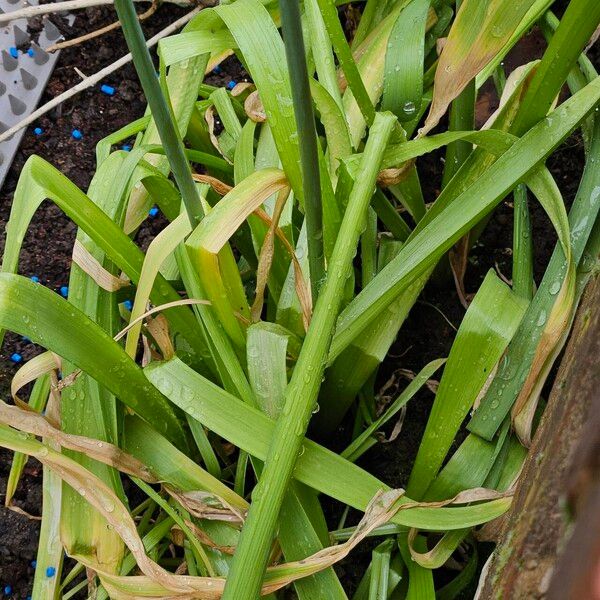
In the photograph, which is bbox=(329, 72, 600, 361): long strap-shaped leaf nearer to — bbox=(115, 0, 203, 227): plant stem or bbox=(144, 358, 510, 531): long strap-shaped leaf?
bbox=(144, 358, 510, 531): long strap-shaped leaf

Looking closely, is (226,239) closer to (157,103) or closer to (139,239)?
(157,103)

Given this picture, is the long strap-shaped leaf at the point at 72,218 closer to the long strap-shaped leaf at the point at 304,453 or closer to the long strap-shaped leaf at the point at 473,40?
the long strap-shaped leaf at the point at 304,453

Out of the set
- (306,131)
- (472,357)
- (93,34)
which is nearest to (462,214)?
(472,357)

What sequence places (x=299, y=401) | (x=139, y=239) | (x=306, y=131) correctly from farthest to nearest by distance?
(x=139, y=239) < (x=299, y=401) < (x=306, y=131)

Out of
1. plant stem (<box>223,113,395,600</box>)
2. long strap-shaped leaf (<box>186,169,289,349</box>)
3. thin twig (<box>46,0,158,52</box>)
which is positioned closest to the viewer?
plant stem (<box>223,113,395,600</box>)

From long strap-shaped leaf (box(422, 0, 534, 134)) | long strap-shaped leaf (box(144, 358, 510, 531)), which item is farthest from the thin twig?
long strap-shaped leaf (box(144, 358, 510, 531))

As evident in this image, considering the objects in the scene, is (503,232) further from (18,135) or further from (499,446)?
(18,135)
